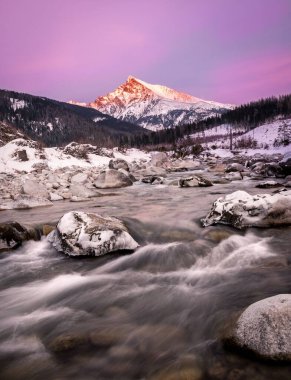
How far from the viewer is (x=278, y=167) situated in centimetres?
2045

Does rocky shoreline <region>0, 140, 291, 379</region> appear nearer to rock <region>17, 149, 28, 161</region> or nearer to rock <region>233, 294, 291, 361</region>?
rock <region>233, 294, 291, 361</region>

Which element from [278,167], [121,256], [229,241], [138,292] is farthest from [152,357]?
[278,167]

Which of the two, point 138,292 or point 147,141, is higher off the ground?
point 147,141

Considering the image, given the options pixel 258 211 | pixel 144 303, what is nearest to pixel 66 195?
pixel 258 211

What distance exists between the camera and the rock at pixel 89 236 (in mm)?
6738

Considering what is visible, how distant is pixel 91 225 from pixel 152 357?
3552 millimetres

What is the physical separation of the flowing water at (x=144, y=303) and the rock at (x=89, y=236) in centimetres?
20

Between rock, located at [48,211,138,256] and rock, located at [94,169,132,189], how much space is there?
12.8 meters

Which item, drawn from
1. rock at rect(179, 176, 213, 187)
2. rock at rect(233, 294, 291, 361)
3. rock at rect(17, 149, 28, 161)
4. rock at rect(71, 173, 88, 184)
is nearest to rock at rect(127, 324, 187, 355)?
rock at rect(233, 294, 291, 361)

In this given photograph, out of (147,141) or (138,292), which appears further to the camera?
(147,141)

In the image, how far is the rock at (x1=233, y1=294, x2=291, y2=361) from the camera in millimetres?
3047

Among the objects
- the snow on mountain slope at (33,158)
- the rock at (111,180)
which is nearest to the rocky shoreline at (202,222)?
the rock at (111,180)

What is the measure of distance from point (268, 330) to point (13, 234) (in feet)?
20.7

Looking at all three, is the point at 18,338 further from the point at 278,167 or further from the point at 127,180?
the point at 278,167
